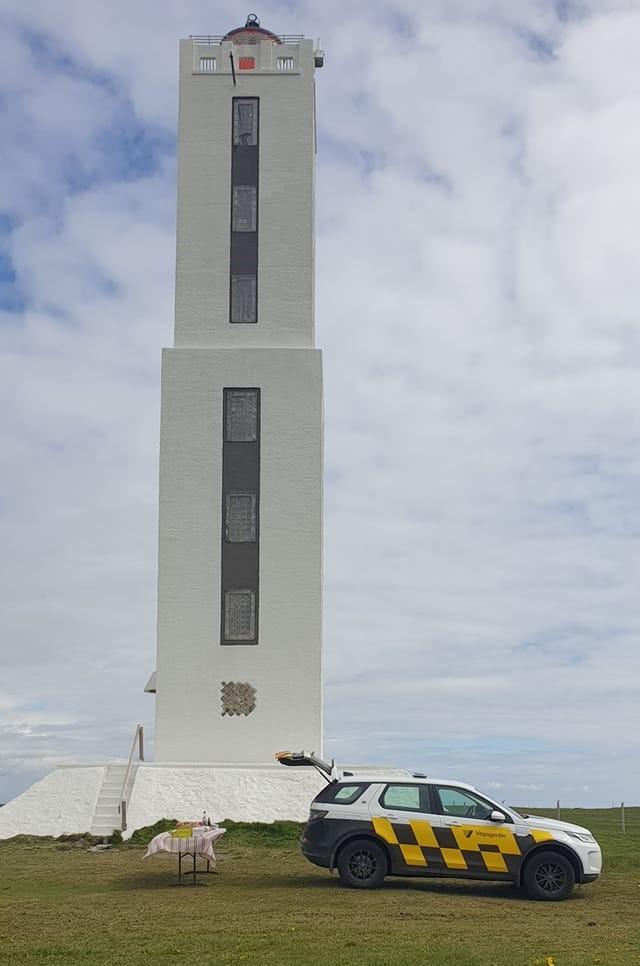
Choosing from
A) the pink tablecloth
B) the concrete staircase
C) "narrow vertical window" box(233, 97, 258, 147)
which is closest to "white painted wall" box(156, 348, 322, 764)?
the concrete staircase

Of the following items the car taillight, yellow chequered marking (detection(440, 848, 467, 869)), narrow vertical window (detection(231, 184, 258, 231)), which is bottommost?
yellow chequered marking (detection(440, 848, 467, 869))

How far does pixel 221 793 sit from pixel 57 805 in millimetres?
3669

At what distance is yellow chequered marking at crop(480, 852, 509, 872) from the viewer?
15.9 m

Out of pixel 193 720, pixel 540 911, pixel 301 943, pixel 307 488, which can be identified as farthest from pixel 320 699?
pixel 301 943

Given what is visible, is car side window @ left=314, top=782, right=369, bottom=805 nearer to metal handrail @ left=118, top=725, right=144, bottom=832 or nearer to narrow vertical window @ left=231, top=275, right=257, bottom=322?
metal handrail @ left=118, top=725, right=144, bottom=832

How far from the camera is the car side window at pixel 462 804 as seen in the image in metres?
16.2

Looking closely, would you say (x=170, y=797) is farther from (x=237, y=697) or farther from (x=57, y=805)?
(x=237, y=697)

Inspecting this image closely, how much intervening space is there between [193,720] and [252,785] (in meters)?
3.81

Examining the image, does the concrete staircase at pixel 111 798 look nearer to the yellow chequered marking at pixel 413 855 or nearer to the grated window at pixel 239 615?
the grated window at pixel 239 615

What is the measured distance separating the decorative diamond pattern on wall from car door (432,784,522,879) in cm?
1447

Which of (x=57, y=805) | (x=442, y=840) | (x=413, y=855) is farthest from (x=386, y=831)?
(x=57, y=805)

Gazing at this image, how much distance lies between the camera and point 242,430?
31516 mm

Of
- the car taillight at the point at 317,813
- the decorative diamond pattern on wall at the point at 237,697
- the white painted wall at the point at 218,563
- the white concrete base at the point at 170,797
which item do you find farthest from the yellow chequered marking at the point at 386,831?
the decorative diamond pattern on wall at the point at 237,697

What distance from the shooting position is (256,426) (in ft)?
103
